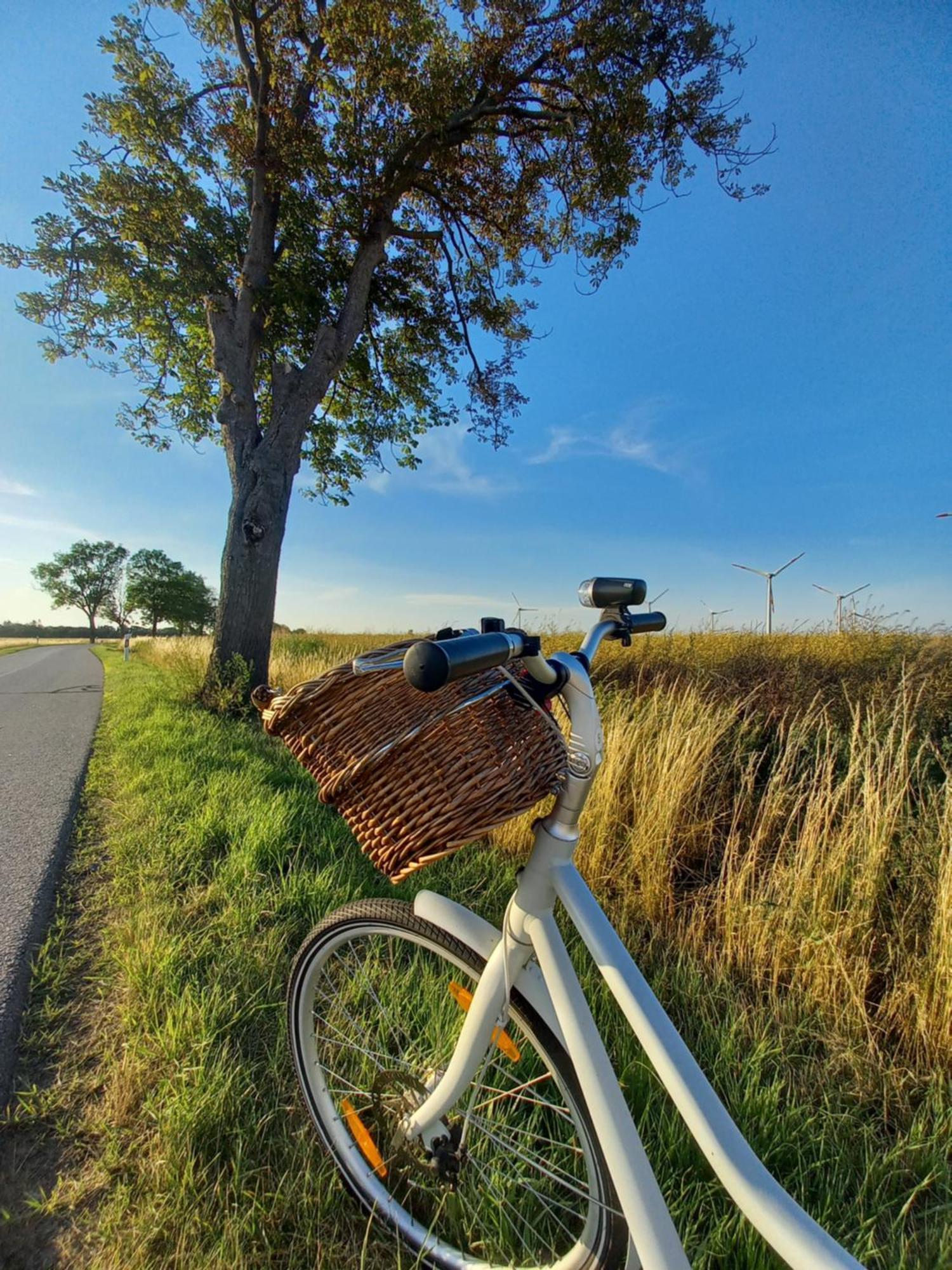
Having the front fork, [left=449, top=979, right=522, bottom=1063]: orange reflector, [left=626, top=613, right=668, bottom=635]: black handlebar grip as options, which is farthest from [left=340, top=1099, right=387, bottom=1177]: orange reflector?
[left=626, top=613, right=668, bottom=635]: black handlebar grip

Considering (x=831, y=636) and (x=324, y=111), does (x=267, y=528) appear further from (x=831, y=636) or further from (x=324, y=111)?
(x=831, y=636)

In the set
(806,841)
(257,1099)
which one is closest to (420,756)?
(257,1099)

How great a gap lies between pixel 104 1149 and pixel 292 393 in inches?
295

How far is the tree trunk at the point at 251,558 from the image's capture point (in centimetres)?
700

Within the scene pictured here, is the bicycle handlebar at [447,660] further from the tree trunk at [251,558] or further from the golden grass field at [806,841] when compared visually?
the tree trunk at [251,558]

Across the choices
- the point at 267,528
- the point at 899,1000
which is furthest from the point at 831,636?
the point at 267,528

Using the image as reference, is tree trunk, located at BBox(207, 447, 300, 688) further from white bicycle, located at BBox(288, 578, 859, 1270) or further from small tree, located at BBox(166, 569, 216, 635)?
small tree, located at BBox(166, 569, 216, 635)

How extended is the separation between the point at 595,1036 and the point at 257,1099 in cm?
121

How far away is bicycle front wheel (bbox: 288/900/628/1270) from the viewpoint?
1103 millimetres

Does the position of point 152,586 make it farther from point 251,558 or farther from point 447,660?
point 447,660

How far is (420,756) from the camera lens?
910 millimetres

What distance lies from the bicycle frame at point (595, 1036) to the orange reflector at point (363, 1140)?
17cm

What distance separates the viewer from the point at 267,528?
7066mm

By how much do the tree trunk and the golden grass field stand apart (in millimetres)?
4923
